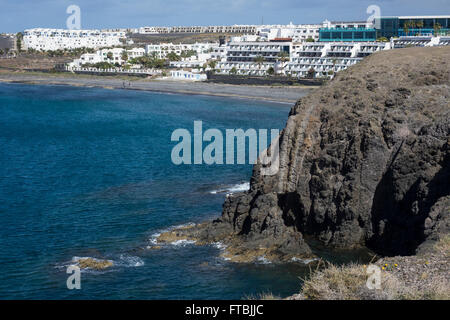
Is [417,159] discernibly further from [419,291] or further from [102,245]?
[102,245]

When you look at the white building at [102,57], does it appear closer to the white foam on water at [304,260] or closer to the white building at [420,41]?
the white building at [420,41]

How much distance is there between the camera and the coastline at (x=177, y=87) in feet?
313

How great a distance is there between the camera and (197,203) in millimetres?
36281

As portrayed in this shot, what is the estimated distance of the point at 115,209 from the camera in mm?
35219

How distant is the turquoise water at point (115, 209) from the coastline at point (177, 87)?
16110 millimetres

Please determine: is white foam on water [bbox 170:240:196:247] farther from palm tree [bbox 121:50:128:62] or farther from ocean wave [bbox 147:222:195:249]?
palm tree [bbox 121:50:128:62]

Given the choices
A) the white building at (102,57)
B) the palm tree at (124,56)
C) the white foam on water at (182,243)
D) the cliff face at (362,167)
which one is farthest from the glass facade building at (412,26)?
the white foam on water at (182,243)

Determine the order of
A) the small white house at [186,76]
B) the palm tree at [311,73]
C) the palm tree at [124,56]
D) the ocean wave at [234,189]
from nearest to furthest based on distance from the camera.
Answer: the ocean wave at [234,189] < the palm tree at [311,73] < the small white house at [186,76] < the palm tree at [124,56]

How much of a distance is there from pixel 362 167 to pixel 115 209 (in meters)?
15.2

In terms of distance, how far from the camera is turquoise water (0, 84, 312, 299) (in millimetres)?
24094

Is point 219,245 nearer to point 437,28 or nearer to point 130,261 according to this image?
point 130,261

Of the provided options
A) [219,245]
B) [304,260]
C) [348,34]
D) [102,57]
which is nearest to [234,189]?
[219,245]

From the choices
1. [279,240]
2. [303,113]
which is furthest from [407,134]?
[279,240]

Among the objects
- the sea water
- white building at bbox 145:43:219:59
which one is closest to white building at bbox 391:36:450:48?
the sea water
